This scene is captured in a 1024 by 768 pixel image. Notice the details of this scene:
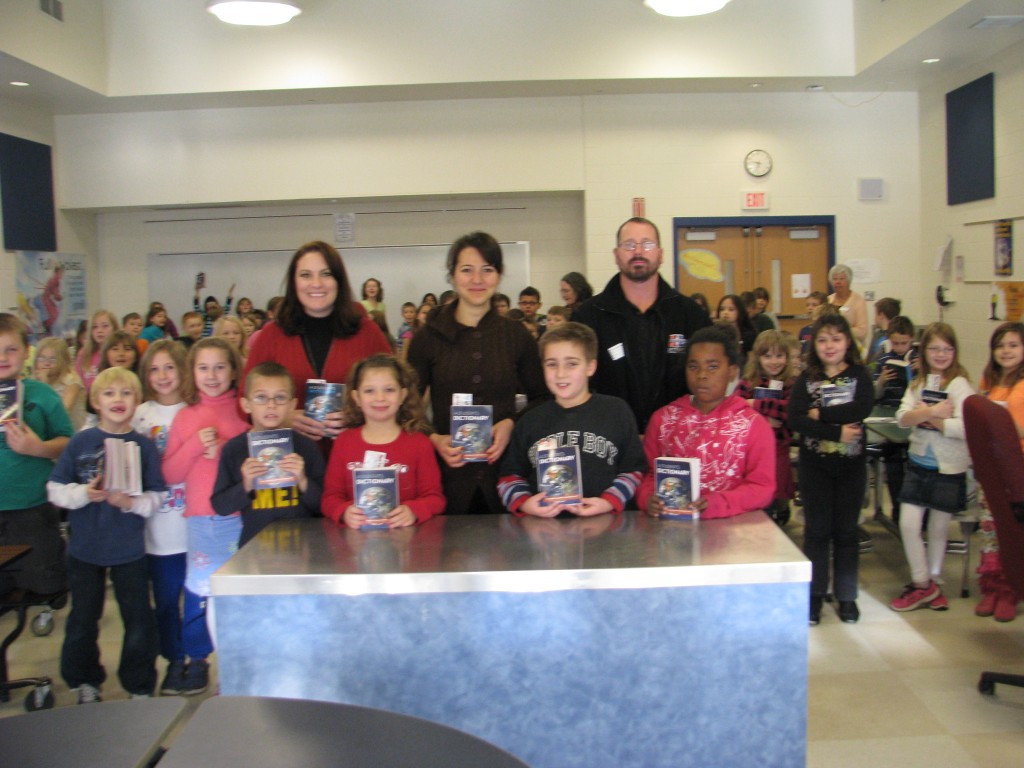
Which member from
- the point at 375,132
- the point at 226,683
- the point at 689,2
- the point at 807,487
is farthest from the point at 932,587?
the point at 375,132

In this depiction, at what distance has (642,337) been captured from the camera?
312 centimetres

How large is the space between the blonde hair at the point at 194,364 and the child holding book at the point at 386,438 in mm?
767

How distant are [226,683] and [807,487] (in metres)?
2.83

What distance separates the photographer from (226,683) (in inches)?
79.8

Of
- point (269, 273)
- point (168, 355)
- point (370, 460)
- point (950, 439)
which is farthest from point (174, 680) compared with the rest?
point (269, 273)

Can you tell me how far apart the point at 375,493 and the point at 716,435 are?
1.09 metres

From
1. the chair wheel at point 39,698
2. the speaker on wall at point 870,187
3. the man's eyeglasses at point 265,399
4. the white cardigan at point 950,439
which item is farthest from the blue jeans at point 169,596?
the speaker on wall at point 870,187

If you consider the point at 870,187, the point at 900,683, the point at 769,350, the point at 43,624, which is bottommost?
the point at 900,683

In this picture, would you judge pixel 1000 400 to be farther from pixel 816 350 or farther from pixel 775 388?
pixel 775 388

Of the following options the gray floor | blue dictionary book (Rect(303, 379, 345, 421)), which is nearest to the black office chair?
the gray floor

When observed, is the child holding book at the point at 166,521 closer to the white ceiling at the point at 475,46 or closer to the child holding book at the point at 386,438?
the child holding book at the point at 386,438

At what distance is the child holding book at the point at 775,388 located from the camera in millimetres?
4730

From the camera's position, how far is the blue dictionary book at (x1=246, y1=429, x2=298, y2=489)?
252cm

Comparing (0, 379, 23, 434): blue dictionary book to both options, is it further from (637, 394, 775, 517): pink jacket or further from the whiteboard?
the whiteboard
